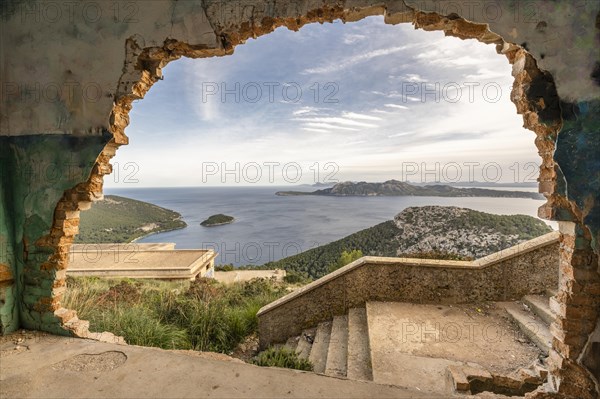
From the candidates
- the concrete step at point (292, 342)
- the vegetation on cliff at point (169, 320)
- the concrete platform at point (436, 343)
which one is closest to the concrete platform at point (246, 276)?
the vegetation on cliff at point (169, 320)

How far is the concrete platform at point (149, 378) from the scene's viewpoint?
6.87ft

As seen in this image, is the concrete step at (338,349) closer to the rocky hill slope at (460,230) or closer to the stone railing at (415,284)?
the stone railing at (415,284)

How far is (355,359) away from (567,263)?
2.65 meters

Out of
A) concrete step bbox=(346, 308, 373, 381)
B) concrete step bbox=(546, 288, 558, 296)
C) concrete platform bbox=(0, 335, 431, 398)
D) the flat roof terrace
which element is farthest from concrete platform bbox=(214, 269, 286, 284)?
concrete platform bbox=(0, 335, 431, 398)

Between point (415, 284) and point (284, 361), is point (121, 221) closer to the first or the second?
point (284, 361)

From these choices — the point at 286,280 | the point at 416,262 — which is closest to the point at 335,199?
the point at 286,280

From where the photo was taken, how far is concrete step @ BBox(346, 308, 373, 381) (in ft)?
11.3

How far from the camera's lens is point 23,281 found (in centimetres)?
294

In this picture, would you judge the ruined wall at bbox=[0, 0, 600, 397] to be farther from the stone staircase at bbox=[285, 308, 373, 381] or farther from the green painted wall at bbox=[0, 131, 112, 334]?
the stone staircase at bbox=[285, 308, 373, 381]

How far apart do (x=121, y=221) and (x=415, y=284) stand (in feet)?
131

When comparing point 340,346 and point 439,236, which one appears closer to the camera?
point 340,346

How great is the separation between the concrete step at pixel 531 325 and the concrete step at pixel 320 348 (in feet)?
9.53

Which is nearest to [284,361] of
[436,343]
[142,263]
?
[436,343]

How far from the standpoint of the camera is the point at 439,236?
14375mm
